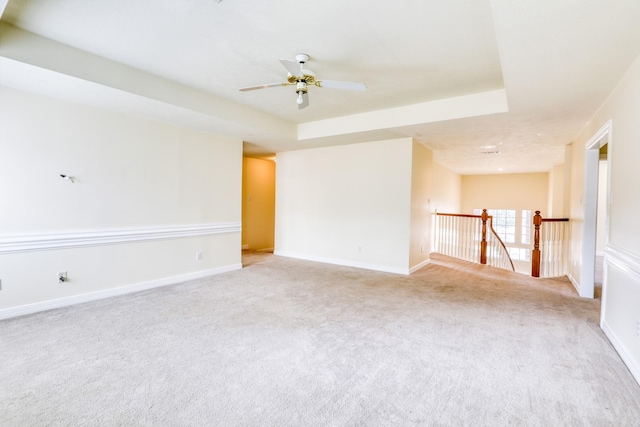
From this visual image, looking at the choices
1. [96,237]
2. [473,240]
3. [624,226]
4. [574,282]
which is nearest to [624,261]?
[624,226]

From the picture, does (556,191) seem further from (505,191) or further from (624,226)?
(624,226)

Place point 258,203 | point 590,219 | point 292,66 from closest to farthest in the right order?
point 292,66
point 590,219
point 258,203

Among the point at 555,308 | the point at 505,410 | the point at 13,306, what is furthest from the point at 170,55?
the point at 555,308

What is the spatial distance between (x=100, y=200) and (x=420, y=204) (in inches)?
194

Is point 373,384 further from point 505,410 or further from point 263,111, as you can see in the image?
point 263,111

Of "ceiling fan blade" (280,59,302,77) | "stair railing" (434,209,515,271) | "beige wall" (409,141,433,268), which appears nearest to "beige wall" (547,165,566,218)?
"stair railing" (434,209,515,271)

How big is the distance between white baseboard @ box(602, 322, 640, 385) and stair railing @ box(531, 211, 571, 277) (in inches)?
102

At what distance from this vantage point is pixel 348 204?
18.6ft

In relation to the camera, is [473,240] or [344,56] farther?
[473,240]

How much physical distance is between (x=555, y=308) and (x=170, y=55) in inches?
196

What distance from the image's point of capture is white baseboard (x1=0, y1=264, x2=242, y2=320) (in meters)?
3.02

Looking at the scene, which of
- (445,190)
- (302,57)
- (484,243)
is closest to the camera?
(302,57)

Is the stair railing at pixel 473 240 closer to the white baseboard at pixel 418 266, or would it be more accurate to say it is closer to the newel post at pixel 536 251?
the newel post at pixel 536 251

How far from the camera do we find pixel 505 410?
1.69m
